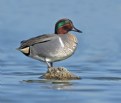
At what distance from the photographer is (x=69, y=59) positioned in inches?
648

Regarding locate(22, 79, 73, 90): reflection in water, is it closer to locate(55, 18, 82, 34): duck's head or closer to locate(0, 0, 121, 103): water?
locate(0, 0, 121, 103): water

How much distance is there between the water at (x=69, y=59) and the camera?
10.9 meters

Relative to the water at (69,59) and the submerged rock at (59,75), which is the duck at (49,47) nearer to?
the water at (69,59)

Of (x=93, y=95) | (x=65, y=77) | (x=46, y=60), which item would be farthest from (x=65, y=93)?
(x=46, y=60)

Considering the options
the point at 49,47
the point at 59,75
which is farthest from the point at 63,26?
the point at 59,75

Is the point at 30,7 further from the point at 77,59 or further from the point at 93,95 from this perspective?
the point at 93,95

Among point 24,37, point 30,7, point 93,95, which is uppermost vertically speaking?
point 30,7

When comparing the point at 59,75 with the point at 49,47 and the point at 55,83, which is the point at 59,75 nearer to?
the point at 55,83

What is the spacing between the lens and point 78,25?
23812 mm

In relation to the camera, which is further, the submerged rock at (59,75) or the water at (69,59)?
the submerged rock at (59,75)

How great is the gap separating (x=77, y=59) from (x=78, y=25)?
7.31 m

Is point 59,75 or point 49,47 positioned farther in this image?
point 49,47

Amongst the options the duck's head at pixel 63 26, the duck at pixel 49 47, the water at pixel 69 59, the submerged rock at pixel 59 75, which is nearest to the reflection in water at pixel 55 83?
the water at pixel 69 59

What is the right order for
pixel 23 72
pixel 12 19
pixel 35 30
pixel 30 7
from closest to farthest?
pixel 23 72
pixel 35 30
pixel 12 19
pixel 30 7
